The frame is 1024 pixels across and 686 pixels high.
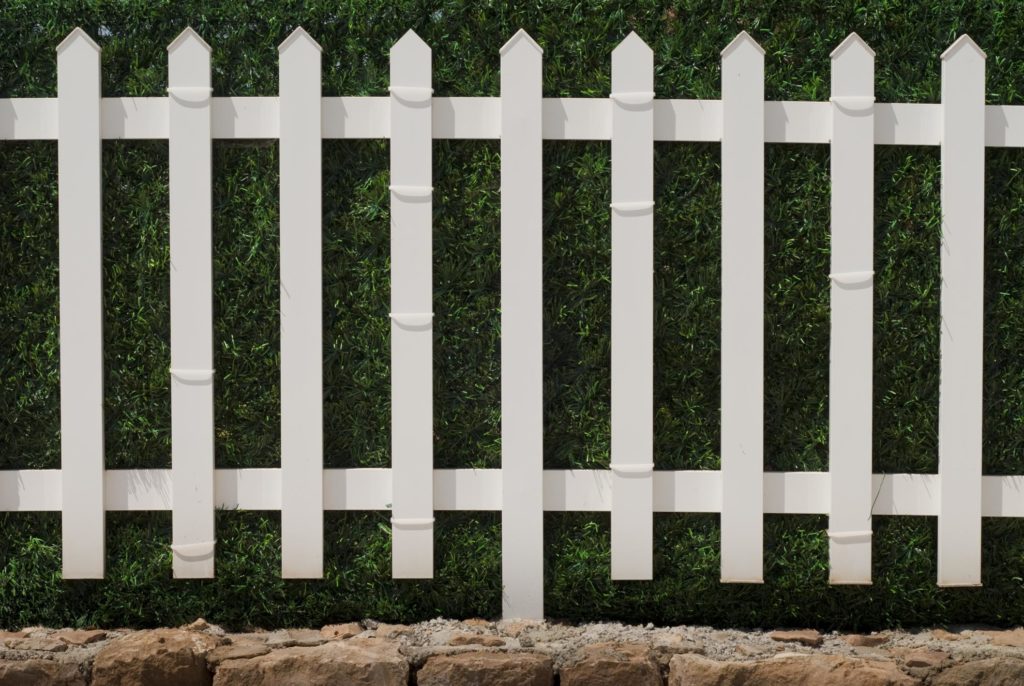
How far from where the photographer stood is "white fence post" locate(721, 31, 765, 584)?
7.89ft

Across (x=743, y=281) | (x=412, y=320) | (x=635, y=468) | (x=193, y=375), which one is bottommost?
(x=635, y=468)

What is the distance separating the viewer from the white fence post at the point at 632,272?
2.39 metres

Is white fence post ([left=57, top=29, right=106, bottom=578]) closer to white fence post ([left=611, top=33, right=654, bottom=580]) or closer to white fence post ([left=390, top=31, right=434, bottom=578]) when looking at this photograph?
white fence post ([left=390, top=31, right=434, bottom=578])

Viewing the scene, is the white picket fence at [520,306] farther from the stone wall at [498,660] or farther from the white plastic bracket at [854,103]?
the stone wall at [498,660]

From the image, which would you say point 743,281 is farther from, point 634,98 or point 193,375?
point 193,375

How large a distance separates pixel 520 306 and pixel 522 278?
0.08 metres

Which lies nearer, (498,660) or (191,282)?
(498,660)

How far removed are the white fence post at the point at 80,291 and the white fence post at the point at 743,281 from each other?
1.87 meters

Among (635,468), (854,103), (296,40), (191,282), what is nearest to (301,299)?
(191,282)

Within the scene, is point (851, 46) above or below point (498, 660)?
above

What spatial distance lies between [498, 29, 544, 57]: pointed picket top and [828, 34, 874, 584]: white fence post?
0.88m

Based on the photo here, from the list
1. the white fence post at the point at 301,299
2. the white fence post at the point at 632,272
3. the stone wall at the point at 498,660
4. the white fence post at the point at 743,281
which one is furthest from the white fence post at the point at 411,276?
the white fence post at the point at 743,281

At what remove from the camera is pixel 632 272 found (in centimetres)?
241

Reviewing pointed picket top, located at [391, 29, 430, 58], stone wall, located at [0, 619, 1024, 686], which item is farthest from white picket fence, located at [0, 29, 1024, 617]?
stone wall, located at [0, 619, 1024, 686]
